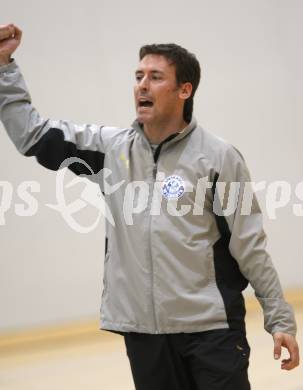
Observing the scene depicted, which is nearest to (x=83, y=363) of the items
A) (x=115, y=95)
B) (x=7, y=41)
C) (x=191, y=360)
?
(x=115, y=95)

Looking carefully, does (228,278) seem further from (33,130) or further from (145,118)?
(33,130)

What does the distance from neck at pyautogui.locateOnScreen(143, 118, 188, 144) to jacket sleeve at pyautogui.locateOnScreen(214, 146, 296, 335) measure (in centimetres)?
19

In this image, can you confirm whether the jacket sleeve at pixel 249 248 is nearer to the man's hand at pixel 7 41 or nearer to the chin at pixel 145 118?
the chin at pixel 145 118

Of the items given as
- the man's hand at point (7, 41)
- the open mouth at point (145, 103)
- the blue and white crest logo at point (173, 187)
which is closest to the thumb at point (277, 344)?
the blue and white crest logo at point (173, 187)

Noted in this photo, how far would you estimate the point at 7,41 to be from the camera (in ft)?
6.10

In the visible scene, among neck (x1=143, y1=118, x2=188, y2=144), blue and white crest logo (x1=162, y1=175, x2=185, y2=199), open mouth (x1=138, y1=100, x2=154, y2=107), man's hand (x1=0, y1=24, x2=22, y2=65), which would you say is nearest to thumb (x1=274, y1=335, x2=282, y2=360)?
blue and white crest logo (x1=162, y1=175, x2=185, y2=199)

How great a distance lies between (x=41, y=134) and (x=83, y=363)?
7.36ft

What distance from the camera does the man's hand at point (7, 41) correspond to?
1839 millimetres

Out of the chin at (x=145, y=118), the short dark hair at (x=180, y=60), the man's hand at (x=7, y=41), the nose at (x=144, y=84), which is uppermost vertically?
the man's hand at (x=7, y=41)

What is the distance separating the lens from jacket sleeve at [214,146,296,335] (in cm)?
184

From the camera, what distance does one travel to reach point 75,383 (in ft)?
11.3

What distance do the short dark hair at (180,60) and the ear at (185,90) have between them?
0.01 m

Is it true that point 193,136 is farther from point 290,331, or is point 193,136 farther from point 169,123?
point 290,331

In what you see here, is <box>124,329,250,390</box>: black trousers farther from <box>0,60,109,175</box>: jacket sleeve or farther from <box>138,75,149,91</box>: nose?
<box>138,75,149,91</box>: nose
